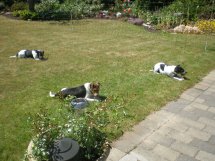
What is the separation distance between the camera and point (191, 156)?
536 cm

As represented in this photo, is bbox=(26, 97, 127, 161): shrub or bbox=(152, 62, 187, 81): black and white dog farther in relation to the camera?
bbox=(152, 62, 187, 81): black and white dog

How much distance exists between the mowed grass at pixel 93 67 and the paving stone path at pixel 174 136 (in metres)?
0.30

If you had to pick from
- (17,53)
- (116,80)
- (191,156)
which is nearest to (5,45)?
(17,53)

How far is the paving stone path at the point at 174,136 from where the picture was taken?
536 centimetres

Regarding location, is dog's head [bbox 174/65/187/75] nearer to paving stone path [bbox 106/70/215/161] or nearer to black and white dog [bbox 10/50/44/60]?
paving stone path [bbox 106/70/215/161]

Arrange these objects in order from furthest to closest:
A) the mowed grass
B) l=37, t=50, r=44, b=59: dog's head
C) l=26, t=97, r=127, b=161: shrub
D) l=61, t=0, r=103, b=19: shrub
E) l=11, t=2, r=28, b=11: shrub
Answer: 1. l=11, t=2, r=28, b=11: shrub
2. l=61, t=0, r=103, b=19: shrub
3. l=37, t=50, r=44, b=59: dog's head
4. the mowed grass
5. l=26, t=97, r=127, b=161: shrub

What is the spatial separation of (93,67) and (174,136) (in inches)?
208

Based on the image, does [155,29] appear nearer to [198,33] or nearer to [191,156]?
[198,33]

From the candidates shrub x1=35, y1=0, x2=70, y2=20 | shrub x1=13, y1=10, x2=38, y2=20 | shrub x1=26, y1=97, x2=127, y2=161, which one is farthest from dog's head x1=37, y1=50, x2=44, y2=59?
shrub x1=35, y1=0, x2=70, y2=20

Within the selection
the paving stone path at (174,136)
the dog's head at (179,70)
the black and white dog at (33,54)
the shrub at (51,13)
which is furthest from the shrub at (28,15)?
the paving stone path at (174,136)

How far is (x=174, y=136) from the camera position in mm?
6012

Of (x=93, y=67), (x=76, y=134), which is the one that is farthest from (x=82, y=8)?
(x=76, y=134)

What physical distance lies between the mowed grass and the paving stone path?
0.99 feet

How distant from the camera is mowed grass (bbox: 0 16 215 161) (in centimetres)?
693
